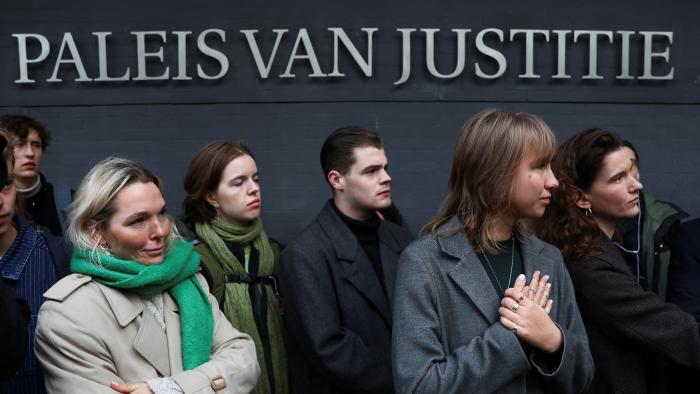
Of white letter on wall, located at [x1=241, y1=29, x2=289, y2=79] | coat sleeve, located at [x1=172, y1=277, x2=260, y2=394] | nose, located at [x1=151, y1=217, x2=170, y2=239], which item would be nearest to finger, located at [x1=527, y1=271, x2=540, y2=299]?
coat sleeve, located at [x1=172, y1=277, x2=260, y2=394]

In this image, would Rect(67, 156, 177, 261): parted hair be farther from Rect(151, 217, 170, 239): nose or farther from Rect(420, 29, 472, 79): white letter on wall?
Rect(420, 29, 472, 79): white letter on wall

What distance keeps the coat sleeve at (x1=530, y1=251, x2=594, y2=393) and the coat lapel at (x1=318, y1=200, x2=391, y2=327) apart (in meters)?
0.97

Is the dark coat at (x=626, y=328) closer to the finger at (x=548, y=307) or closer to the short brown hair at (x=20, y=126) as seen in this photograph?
the finger at (x=548, y=307)

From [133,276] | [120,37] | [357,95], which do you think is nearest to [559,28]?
[357,95]

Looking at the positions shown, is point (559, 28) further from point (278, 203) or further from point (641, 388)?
point (641, 388)

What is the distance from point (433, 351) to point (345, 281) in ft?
3.50

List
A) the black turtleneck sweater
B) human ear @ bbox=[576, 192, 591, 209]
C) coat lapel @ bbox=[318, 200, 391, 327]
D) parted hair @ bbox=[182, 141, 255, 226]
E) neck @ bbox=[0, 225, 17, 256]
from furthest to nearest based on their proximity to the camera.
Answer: parted hair @ bbox=[182, 141, 255, 226] → the black turtleneck sweater → coat lapel @ bbox=[318, 200, 391, 327] → human ear @ bbox=[576, 192, 591, 209] → neck @ bbox=[0, 225, 17, 256]

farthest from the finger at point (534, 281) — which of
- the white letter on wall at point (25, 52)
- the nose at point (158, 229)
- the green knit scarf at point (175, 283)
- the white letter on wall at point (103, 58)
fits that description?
the white letter on wall at point (25, 52)

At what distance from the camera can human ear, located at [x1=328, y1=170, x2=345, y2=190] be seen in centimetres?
383

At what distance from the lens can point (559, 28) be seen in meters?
5.51

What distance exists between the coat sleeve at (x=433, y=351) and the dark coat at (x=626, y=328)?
0.81 meters

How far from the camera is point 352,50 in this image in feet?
17.8

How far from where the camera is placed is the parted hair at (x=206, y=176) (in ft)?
13.7

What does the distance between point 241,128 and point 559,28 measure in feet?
7.46
